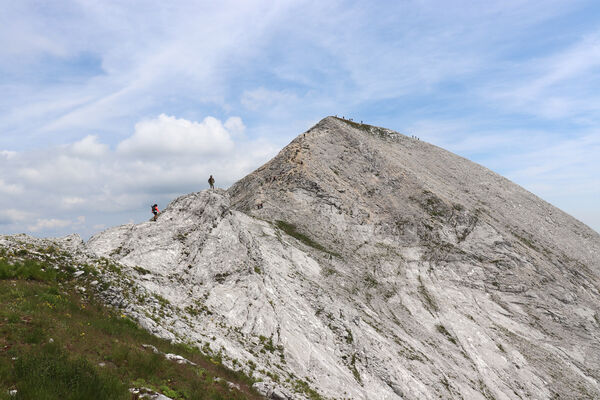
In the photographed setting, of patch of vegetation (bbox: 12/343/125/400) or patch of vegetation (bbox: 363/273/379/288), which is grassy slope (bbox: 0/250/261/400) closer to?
patch of vegetation (bbox: 12/343/125/400)

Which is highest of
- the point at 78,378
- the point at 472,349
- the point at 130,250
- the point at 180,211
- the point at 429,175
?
the point at 429,175

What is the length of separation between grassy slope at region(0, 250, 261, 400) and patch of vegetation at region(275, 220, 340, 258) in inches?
1244

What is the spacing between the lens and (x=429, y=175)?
79.9 meters

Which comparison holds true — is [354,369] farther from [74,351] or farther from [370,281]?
[74,351]

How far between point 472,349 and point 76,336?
44763mm

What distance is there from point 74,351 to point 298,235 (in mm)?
40139

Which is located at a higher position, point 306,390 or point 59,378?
point 59,378

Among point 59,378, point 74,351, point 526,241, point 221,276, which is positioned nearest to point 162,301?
point 221,276

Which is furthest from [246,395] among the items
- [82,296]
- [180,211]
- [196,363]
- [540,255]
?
[540,255]

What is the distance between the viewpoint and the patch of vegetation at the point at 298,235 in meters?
50.3

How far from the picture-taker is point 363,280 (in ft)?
155

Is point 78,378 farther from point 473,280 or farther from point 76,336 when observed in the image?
point 473,280

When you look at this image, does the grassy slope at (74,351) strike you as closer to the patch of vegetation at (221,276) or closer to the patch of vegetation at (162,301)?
the patch of vegetation at (162,301)

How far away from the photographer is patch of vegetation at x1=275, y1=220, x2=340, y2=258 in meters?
50.3
